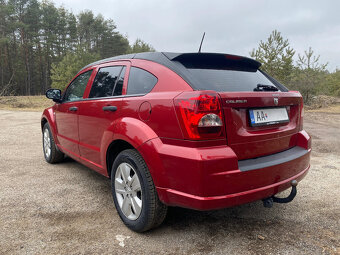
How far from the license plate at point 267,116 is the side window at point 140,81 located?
883mm

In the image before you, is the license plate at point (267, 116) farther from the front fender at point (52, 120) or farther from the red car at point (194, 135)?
the front fender at point (52, 120)

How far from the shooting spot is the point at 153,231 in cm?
239

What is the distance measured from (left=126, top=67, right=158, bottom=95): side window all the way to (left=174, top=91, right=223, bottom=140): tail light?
526 mm

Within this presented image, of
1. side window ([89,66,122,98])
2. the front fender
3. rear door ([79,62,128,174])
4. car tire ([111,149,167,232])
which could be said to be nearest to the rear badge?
car tire ([111,149,167,232])

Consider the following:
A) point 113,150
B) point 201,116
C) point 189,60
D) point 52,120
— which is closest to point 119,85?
point 113,150

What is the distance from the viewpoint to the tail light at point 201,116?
74.1 inches

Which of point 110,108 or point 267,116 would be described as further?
point 110,108

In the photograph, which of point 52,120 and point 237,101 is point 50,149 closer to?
point 52,120

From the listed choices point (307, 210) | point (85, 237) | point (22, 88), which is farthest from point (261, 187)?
point (22, 88)

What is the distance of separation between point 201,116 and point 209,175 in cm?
42

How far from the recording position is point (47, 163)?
4723 millimetres

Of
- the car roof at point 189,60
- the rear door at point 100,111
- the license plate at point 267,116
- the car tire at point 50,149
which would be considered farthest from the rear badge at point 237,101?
the car tire at point 50,149

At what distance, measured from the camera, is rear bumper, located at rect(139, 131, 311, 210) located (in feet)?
6.07

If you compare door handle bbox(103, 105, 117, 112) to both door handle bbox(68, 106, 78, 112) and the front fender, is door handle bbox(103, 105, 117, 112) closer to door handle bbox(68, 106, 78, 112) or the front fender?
door handle bbox(68, 106, 78, 112)
